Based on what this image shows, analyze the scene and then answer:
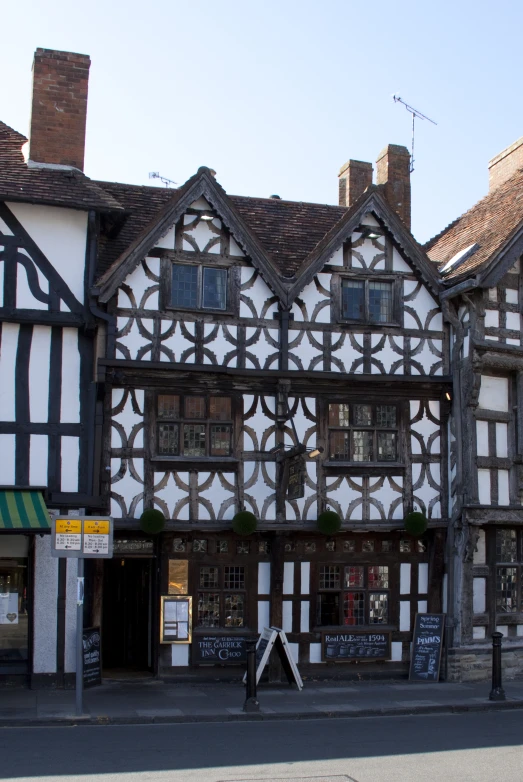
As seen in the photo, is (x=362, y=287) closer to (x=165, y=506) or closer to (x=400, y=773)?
(x=165, y=506)

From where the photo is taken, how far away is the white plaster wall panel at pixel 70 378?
15945 millimetres

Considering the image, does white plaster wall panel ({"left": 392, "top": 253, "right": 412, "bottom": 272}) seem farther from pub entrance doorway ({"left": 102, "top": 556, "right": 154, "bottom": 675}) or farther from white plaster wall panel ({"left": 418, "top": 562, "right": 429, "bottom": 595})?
pub entrance doorway ({"left": 102, "top": 556, "right": 154, "bottom": 675})

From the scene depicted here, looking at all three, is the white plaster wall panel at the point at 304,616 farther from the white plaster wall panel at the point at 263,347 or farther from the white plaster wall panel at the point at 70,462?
the white plaster wall panel at the point at 70,462

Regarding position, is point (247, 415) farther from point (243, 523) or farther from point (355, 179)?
point (355, 179)

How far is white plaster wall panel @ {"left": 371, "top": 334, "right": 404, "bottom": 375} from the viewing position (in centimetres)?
1752

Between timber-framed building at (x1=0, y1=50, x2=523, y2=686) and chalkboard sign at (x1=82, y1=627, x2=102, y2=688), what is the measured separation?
473mm

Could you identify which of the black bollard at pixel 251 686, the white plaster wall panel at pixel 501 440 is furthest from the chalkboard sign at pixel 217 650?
the white plaster wall panel at pixel 501 440

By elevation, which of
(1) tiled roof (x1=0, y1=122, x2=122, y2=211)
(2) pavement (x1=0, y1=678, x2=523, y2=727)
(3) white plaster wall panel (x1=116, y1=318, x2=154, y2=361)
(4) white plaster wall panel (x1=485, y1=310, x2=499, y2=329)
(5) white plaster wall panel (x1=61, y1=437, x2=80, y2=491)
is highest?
(1) tiled roof (x1=0, y1=122, x2=122, y2=211)

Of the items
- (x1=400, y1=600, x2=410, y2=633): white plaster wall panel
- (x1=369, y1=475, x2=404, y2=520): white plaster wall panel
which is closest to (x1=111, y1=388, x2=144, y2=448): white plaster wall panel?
(x1=369, y1=475, x2=404, y2=520): white plaster wall panel

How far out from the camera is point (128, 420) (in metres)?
16.2

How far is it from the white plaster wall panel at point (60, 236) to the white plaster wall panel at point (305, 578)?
20.0ft

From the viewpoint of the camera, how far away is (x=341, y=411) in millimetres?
17375

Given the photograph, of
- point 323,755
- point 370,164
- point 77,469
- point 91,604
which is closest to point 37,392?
point 77,469

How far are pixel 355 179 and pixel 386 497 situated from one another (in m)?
8.14
